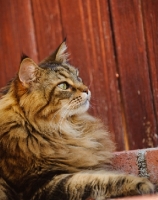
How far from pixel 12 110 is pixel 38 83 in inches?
7.6

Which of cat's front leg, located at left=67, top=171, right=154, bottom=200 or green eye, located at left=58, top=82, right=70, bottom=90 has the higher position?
green eye, located at left=58, top=82, right=70, bottom=90

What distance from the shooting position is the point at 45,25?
11.6 feet

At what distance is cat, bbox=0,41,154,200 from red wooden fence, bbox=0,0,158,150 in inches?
20.0

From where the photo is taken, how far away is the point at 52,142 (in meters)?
2.62

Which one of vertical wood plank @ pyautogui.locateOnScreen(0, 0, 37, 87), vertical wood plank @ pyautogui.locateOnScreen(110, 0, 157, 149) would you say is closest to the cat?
vertical wood plank @ pyautogui.locateOnScreen(110, 0, 157, 149)

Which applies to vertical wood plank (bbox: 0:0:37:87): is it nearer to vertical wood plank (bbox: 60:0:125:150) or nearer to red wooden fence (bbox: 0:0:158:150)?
red wooden fence (bbox: 0:0:158:150)

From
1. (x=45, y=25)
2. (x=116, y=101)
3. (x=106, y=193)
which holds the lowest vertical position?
(x=106, y=193)

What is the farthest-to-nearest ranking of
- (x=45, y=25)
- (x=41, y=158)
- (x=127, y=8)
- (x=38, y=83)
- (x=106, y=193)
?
(x=45, y=25)
(x=127, y=8)
(x=38, y=83)
(x=41, y=158)
(x=106, y=193)

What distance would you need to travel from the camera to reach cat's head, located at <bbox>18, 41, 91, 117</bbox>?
2613 millimetres

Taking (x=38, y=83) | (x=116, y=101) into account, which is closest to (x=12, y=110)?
(x=38, y=83)

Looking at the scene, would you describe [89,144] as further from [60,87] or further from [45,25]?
[45,25]

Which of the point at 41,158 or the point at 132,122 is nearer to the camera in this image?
the point at 41,158

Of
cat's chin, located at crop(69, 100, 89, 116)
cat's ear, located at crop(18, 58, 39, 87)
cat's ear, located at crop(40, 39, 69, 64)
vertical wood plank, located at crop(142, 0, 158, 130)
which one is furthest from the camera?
vertical wood plank, located at crop(142, 0, 158, 130)

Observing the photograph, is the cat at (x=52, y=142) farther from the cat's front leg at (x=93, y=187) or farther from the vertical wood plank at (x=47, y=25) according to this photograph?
the vertical wood plank at (x=47, y=25)
